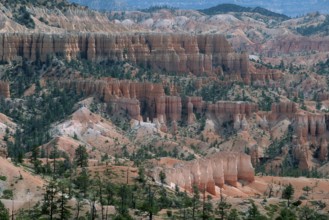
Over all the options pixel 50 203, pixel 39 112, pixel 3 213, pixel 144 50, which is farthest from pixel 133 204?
pixel 144 50

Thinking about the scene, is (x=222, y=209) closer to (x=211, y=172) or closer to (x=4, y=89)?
(x=211, y=172)

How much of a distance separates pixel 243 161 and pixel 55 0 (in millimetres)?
88296

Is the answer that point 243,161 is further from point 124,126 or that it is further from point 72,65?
point 72,65

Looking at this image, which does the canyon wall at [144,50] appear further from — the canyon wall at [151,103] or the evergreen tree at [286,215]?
the evergreen tree at [286,215]

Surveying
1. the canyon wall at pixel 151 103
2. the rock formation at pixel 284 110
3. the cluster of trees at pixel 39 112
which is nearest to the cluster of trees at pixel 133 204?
the cluster of trees at pixel 39 112

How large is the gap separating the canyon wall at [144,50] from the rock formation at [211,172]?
5353cm

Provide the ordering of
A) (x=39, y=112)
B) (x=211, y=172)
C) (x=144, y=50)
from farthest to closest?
1. (x=144, y=50)
2. (x=39, y=112)
3. (x=211, y=172)

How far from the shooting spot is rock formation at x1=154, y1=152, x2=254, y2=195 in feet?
269

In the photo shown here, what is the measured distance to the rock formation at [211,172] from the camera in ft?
269

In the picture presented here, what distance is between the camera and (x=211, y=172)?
87188 millimetres

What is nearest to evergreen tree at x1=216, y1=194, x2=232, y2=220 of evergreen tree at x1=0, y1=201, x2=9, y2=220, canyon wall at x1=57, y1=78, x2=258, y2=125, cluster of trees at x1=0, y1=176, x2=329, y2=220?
cluster of trees at x1=0, y1=176, x2=329, y2=220

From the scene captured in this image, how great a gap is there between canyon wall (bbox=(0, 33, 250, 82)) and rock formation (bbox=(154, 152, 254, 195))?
53.5m

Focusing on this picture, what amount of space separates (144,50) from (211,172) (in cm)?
6418

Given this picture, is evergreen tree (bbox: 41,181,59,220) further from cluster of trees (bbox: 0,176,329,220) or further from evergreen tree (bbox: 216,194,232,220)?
evergreen tree (bbox: 216,194,232,220)
